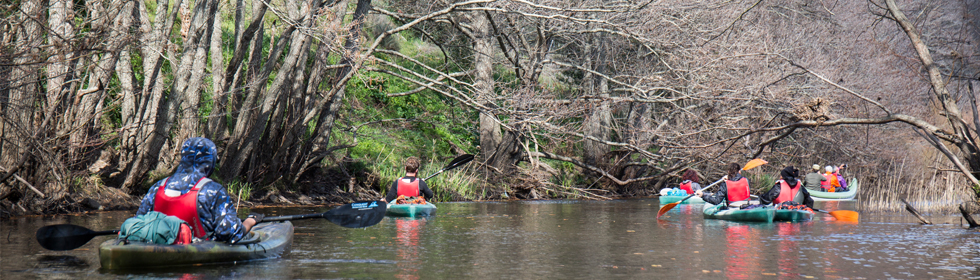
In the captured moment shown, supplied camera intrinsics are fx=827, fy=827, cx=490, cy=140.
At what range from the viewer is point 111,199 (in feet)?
41.0

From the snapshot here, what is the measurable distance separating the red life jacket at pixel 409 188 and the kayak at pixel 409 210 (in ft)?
0.89

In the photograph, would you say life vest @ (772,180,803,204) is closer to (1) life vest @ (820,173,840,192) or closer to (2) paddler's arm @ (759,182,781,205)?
(2) paddler's arm @ (759,182,781,205)

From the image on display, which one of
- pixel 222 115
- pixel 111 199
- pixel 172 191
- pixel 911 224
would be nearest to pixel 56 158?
pixel 111 199

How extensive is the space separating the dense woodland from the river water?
4.94 ft

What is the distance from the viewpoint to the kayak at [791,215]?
12250 millimetres

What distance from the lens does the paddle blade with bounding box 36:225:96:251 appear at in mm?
6461

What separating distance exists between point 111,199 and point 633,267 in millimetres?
9002

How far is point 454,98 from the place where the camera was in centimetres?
1752

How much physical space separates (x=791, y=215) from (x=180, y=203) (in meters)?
9.20

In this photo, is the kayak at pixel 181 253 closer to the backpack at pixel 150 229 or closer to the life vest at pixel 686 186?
the backpack at pixel 150 229

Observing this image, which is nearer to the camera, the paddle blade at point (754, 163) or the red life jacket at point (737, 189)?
the red life jacket at point (737, 189)

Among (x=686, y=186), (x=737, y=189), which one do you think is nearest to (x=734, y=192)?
(x=737, y=189)

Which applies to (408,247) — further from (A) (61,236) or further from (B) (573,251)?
(A) (61,236)

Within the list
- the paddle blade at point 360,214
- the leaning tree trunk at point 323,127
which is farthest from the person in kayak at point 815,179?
the paddle blade at point 360,214
